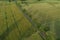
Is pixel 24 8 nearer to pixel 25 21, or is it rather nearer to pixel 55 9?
pixel 25 21

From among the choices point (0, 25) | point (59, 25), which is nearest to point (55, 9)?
point (59, 25)

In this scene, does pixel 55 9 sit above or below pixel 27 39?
above

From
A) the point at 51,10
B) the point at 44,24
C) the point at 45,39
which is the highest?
the point at 51,10

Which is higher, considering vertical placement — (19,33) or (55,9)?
(55,9)

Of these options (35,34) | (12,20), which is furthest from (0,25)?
(35,34)

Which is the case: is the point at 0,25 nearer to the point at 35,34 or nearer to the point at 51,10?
the point at 35,34
